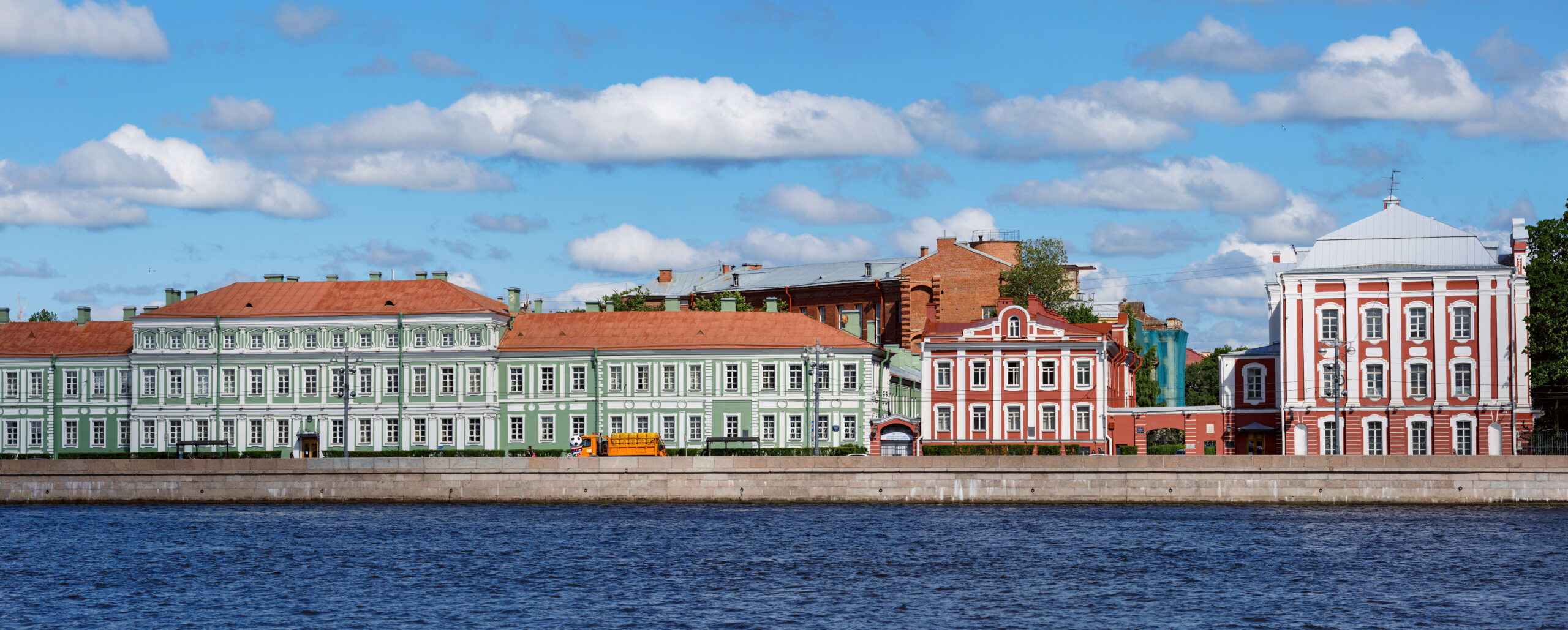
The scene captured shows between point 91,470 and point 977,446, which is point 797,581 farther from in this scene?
point 91,470

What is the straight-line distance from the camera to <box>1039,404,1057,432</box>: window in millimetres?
79875

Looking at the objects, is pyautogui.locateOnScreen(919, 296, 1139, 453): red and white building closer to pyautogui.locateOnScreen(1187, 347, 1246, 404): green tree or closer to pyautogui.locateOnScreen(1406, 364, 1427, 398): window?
pyautogui.locateOnScreen(1406, 364, 1427, 398): window

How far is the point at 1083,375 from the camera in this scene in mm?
79625

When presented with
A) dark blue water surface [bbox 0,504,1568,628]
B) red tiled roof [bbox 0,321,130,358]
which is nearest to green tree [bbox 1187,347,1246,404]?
dark blue water surface [bbox 0,504,1568,628]

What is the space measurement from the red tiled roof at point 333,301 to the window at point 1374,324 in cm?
4200

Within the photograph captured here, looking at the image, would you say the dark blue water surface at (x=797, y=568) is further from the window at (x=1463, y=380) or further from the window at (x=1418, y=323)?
the window at (x=1418, y=323)

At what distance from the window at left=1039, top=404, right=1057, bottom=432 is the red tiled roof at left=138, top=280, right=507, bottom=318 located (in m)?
27.6

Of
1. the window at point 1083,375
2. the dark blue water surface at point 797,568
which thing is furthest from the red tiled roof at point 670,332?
the dark blue water surface at point 797,568

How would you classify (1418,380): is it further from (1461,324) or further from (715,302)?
(715,302)

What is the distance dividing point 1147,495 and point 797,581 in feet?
81.2

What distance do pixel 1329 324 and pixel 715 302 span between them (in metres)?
43.0

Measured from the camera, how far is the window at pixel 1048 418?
7988 centimetres

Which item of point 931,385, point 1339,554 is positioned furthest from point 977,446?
point 1339,554

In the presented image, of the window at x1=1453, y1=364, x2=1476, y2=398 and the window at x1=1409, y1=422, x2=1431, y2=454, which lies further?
the window at x1=1409, y1=422, x2=1431, y2=454
